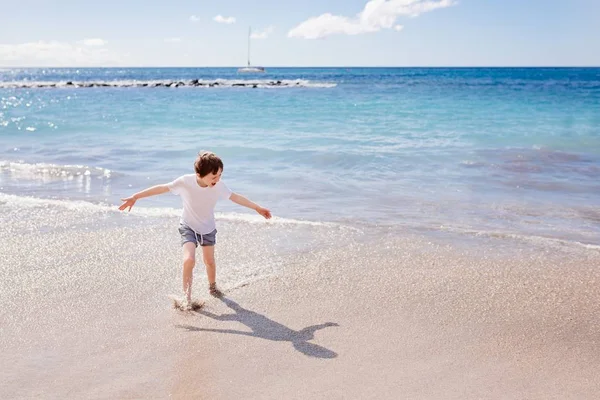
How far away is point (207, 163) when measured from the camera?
4395 millimetres

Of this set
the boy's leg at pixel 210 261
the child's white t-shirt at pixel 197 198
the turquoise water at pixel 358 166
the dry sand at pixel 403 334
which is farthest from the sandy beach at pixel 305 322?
the turquoise water at pixel 358 166

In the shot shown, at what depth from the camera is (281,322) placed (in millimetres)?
4160

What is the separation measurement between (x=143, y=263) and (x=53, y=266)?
0.79 metres

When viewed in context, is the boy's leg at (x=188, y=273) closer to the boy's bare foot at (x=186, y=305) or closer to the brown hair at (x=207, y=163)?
the boy's bare foot at (x=186, y=305)

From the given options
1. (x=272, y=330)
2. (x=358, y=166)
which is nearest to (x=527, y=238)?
(x=272, y=330)

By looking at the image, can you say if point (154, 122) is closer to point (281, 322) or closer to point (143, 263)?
point (143, 263)

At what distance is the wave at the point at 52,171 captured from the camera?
10.2 m

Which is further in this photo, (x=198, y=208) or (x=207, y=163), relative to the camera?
(x=198, y=208)

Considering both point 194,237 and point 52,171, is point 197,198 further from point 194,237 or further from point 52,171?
point 52,171

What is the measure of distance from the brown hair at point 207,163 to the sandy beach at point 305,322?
1030mm

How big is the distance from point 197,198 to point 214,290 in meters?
0.77

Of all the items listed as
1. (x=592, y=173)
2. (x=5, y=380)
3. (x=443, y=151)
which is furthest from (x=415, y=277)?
(x=443, y=151)

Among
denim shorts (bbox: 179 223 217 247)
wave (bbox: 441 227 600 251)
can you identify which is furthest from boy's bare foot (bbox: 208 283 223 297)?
wave (bbox: 441 227 600 251)

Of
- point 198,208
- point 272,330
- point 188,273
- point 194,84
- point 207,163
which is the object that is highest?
point 194,84
